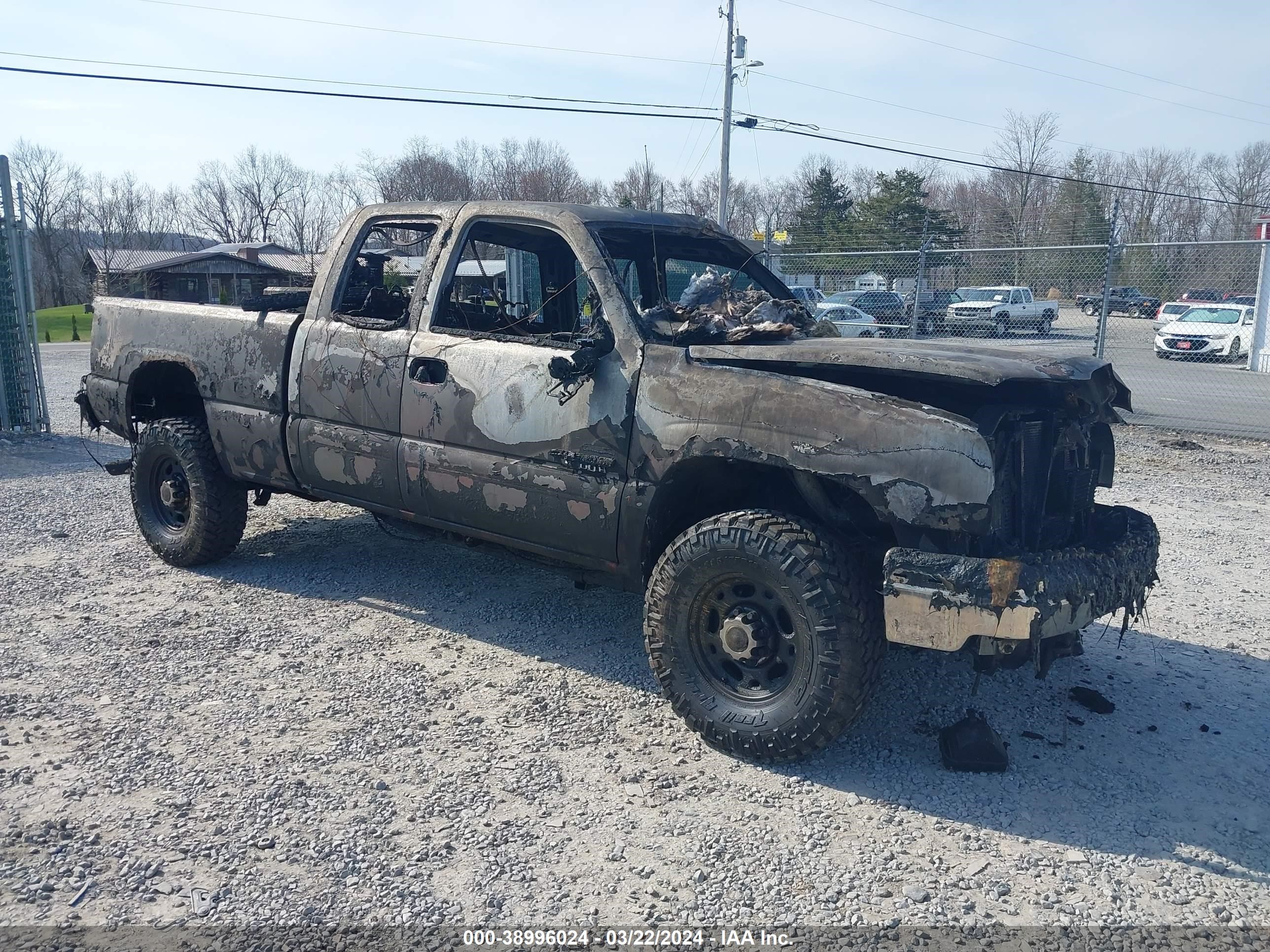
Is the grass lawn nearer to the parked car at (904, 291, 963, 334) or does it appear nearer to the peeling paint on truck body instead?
the parked car at (904, 291, 963, 334)

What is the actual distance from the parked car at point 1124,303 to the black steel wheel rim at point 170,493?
9.48 meters

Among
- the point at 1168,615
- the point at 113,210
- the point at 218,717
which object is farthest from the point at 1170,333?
the point at 113,210

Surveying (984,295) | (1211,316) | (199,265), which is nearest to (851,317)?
(984,295)

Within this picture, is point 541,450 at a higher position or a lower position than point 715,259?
lower

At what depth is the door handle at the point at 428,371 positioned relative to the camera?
→ 4570mm

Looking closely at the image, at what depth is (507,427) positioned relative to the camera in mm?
4348

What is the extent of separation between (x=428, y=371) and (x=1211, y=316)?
2418 centimetres

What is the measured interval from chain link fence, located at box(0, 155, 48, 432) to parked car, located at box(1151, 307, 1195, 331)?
70.2 feet

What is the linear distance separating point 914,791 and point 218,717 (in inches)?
107

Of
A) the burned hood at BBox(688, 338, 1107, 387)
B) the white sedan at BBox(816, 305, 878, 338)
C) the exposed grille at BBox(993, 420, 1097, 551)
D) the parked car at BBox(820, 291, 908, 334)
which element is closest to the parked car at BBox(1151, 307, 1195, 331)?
the parked car at BBox(820, 291, 908, 334)

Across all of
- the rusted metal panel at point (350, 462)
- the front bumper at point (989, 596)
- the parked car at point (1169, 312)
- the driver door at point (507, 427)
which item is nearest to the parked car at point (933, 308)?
the parked car at point (1169, 312)

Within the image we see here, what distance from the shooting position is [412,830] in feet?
10.7

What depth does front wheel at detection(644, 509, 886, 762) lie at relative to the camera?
3520 millimetres

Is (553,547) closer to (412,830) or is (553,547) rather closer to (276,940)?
(412,830)
